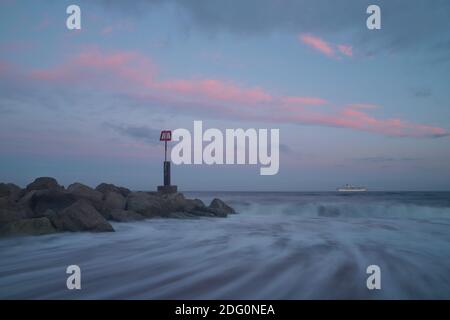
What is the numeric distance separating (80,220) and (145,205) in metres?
3.94

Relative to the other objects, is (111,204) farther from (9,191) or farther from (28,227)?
(28,227)

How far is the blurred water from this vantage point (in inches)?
159

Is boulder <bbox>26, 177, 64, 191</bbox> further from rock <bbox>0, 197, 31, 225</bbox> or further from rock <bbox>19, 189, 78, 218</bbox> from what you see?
rock <bbox>0, 197, 31, 225</bbox>

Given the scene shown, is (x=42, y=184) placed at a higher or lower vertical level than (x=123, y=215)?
higher

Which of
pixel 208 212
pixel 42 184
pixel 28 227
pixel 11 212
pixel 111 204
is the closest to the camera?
pixel 28 227

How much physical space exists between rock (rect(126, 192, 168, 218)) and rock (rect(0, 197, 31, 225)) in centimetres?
339

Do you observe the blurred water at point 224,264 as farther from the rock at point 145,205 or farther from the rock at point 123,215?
the rock at point 145,205

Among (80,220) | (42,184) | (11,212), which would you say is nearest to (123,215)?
(80,220)

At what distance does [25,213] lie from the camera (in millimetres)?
8773

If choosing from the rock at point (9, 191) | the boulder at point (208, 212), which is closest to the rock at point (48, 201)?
the rock at point (9, 191)

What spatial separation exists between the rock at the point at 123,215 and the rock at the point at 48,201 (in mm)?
1388

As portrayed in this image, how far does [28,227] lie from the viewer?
753 centimetres
